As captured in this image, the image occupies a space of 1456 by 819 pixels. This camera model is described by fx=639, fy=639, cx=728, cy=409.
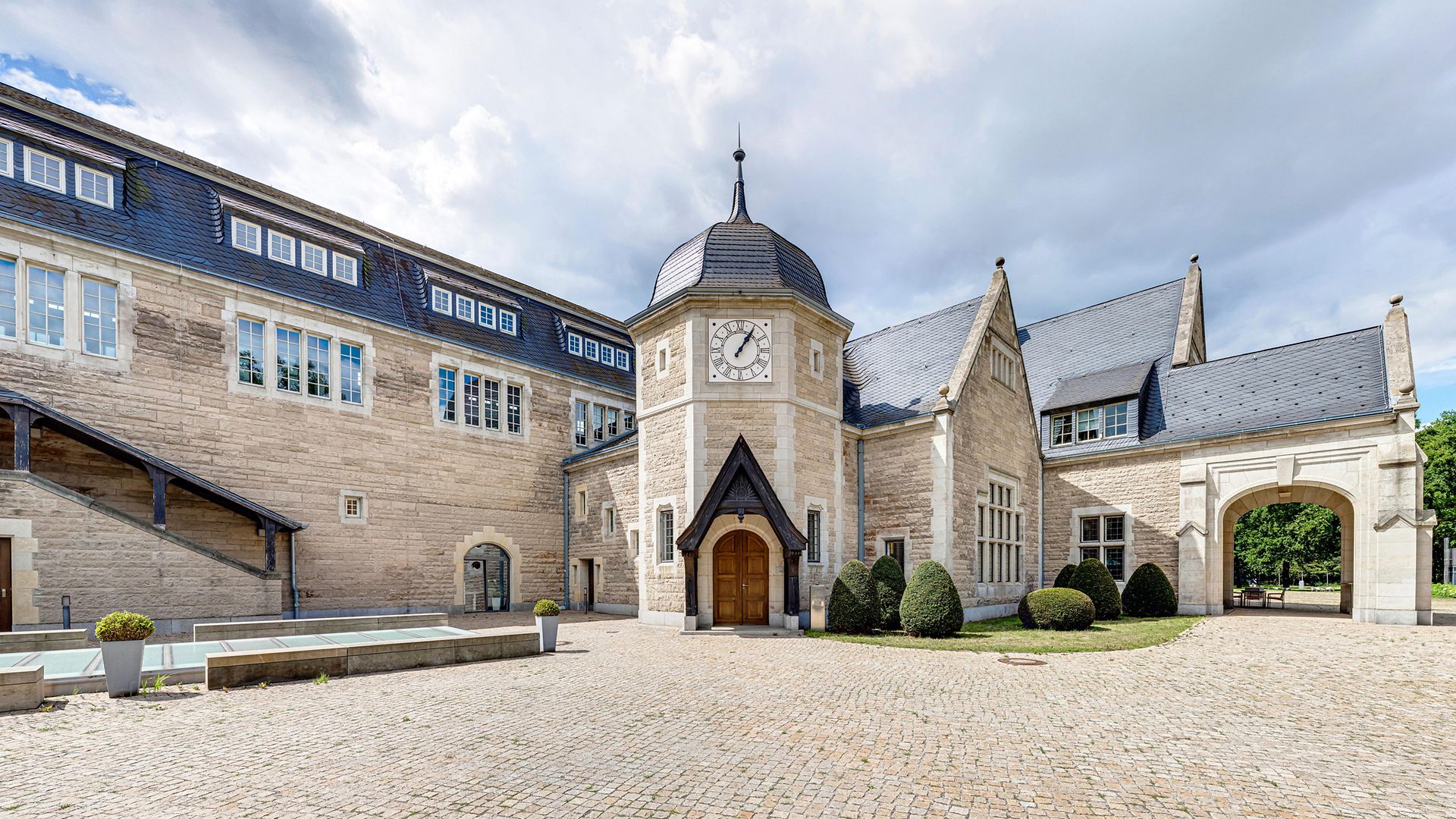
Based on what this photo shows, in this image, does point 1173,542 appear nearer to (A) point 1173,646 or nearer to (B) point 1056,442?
(B) point 1056,442

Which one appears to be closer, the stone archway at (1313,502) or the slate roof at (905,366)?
the stone archway at (1313,502)

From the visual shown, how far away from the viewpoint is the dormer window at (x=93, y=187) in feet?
51.8

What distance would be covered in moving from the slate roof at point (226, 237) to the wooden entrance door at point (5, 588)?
7101 mm

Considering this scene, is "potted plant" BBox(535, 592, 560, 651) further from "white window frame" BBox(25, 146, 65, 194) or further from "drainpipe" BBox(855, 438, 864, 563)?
"white window frame" BBox(25, 146, 65, 194)

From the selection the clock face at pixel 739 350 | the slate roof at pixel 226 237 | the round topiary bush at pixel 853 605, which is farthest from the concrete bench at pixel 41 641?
the round topiary bush at pixel 853 605

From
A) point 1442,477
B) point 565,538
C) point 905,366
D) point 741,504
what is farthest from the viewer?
point 1442,477

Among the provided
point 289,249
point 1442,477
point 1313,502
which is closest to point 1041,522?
point 1313,502

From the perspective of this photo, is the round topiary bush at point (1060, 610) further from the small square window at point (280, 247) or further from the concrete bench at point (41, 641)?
the small square window at point (280, 247)

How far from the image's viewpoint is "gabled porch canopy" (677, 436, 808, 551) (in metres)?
15.2

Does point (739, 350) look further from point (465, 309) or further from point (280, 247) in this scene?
point (280, 247)

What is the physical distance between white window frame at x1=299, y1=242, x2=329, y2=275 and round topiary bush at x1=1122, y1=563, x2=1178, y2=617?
26.5 m

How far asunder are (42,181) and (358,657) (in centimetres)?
1506

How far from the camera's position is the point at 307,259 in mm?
19500

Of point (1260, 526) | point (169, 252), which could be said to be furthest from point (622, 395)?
point (1260, 526)
